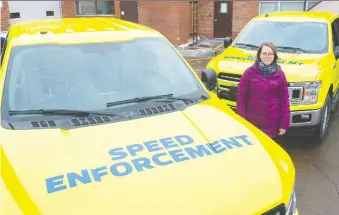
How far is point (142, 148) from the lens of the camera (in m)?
2.36

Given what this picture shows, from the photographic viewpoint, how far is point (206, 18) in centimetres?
1664

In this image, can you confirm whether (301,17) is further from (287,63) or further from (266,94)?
(266,94)

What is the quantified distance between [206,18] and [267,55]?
13.3 meters

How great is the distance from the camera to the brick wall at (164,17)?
1449cm

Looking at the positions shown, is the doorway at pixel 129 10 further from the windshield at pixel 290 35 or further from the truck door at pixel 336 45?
the truck door at pixel 336 45

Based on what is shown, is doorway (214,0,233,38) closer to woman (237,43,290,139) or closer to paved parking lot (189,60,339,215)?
paved parking lot (189,60,339,215)

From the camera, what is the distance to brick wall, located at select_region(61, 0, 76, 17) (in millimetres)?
16281

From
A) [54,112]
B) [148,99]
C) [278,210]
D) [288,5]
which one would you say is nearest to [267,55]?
[148,99]

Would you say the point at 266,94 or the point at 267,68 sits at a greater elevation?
the point at 267,68

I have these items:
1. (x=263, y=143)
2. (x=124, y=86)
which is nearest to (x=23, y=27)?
(x=124, y=86)

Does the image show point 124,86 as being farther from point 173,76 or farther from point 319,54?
point 319,54

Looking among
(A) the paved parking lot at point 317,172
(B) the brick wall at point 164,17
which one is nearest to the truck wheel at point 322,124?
(A) the paved parking lot at point 317,172

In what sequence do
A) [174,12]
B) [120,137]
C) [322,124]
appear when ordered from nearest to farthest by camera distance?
[120,137]
[322,124]
[174,12]

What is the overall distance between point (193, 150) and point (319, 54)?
4.31 meters
